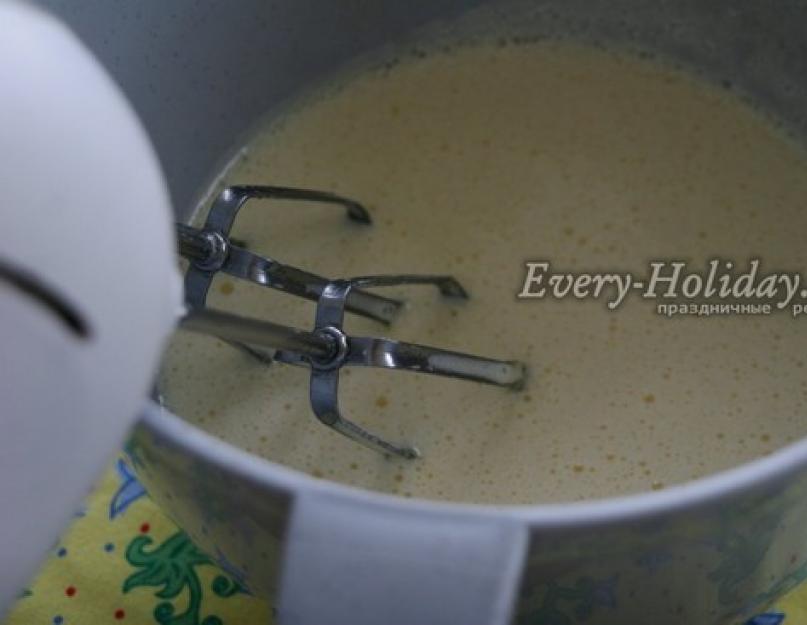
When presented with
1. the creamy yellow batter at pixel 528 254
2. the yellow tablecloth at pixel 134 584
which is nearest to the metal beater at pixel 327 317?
the creamy yellow batter at pixel 528 254

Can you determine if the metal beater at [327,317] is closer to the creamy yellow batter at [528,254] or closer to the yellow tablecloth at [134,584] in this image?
the creamy yellow batter at [528,254]

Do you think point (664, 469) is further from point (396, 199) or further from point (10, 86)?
point (10, 86)

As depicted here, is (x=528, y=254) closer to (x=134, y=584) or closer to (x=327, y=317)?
(x=327, y=317)

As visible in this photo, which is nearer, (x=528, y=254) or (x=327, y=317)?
(x=327, y=317)

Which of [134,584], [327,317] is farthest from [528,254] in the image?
[134,584]

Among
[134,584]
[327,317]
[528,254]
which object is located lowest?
[134,584]

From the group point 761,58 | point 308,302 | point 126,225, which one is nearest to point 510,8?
point 761,58
